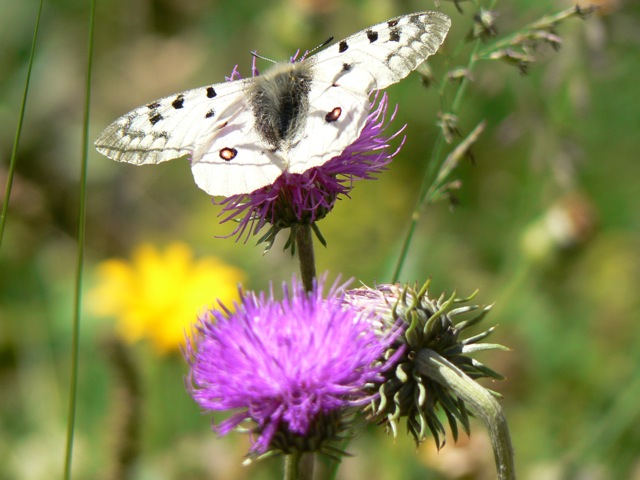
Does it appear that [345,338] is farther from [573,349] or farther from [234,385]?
[573,349]

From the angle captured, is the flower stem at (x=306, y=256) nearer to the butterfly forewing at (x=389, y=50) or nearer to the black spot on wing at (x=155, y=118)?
the butterfly forewing at (x=389, y=50)

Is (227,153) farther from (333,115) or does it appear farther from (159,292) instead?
(159,292)

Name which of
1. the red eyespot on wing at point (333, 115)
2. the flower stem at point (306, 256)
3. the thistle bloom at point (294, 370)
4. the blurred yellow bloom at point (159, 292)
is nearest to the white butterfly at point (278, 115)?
the red eyespot on wing at point (333, 115)

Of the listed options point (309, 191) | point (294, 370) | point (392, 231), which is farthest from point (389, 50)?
point (392, 231)

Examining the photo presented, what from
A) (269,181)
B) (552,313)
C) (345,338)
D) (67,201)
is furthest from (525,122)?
(67,201)

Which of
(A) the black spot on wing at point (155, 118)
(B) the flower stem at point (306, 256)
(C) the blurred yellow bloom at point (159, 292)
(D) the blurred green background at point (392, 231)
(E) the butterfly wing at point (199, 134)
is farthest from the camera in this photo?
(C) the blurred yellow bloom at point (159, 292)

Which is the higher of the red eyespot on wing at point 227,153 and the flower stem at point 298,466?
the red eyespot on wing at point 227,153
